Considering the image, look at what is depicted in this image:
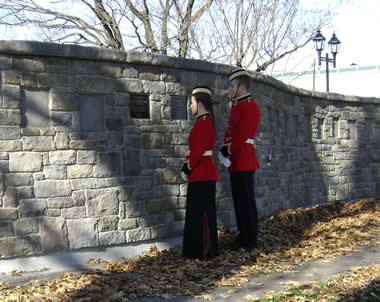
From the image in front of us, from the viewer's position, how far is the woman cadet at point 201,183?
5.54 meters

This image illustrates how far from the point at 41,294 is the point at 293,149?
5747 millimetres

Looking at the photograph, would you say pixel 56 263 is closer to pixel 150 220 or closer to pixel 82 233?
pixel 82 233

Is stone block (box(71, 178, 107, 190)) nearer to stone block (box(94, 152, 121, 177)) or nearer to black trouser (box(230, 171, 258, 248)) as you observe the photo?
stone block (box(94, 152, 121, 177))

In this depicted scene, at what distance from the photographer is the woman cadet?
554 cm

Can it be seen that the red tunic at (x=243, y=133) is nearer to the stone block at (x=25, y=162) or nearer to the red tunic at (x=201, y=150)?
the red tunic at (x=201, y=150)

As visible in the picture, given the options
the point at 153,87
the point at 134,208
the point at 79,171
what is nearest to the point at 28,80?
the point at 79,171

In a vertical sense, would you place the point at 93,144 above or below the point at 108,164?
above

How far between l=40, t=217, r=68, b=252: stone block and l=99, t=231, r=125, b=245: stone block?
41cm

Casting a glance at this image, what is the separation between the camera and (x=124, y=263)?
5.62 metres

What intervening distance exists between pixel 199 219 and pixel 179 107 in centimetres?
160

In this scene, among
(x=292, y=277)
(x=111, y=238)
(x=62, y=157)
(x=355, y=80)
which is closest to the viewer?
(x=292, y=277)

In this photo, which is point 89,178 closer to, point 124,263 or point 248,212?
point 124,263

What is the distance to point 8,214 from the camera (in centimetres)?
528

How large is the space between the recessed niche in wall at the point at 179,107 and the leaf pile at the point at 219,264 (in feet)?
5.45
